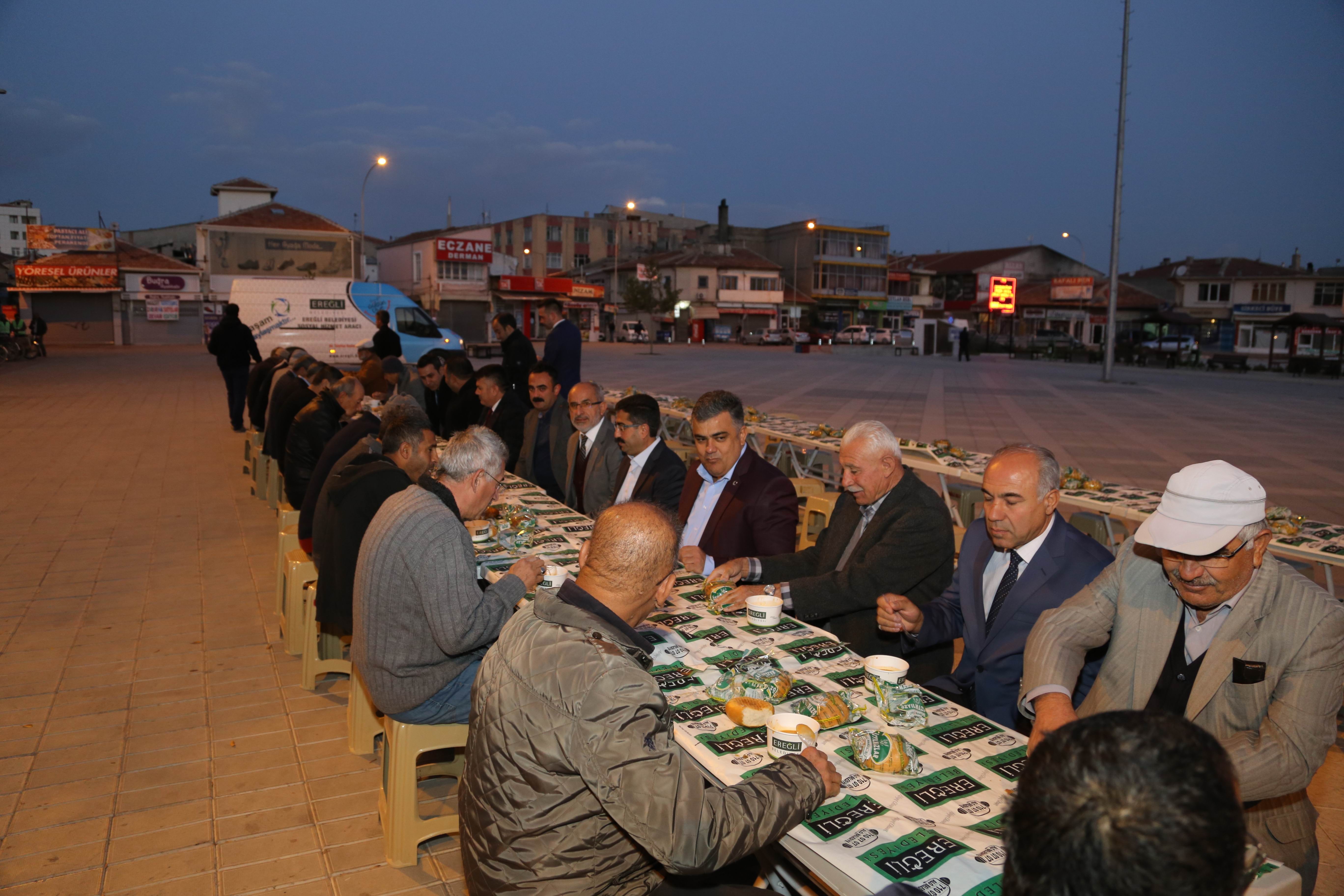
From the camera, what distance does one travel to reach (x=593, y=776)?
Result: 1.58 metres

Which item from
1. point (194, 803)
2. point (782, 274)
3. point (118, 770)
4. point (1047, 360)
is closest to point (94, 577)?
point (118, 770)

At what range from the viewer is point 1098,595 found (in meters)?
2.37

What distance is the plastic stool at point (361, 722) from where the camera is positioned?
3717 millimetres

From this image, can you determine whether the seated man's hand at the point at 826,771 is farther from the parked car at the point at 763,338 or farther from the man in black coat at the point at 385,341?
the parked car at the point at 763,338

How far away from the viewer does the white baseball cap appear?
200 cm

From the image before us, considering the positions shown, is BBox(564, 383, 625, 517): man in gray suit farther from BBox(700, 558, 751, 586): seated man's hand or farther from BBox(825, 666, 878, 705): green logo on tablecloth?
BBox(825, 666, 878, 705): green logo on tablecloth

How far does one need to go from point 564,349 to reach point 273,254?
40.8 metres

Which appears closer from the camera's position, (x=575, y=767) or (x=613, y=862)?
(x=575, y=767)

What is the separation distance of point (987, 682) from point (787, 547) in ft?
4.45

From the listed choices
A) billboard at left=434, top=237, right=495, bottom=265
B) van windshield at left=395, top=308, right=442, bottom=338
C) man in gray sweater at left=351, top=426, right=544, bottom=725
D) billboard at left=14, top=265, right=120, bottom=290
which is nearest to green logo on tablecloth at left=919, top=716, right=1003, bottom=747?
man in gray sweater at left=351, top=426, right=544, bottom=725

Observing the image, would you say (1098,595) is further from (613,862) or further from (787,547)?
(787,547)

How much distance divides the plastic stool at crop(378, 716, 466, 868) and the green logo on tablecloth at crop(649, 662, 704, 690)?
2.86 feet

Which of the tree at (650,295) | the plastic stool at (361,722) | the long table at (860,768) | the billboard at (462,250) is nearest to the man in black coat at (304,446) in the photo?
the plastic stool at (361,722)

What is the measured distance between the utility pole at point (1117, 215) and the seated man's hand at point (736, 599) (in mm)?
22518
